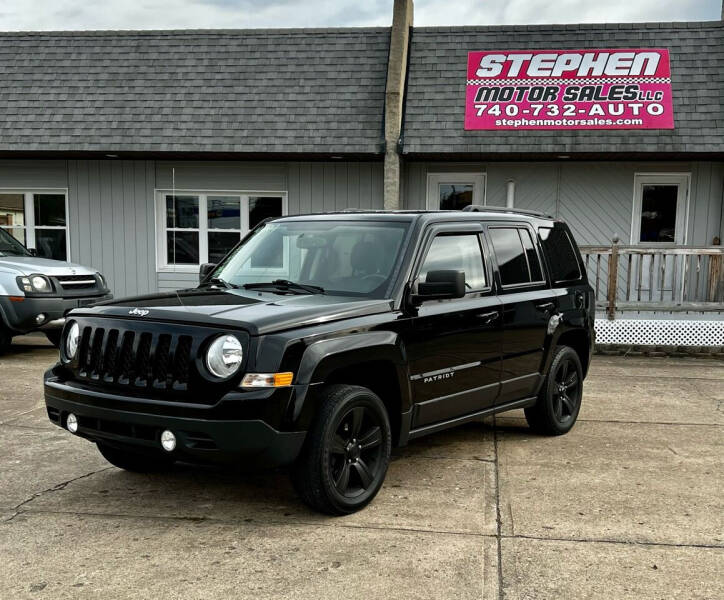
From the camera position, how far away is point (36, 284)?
9.74 metres

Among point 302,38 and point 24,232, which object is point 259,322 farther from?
point 24,232

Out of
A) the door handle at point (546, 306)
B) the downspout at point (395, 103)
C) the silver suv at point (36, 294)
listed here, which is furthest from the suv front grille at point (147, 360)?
the downspout at point (395, 103)

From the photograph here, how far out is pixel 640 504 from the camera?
184 inches

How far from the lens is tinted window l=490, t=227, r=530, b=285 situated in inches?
225

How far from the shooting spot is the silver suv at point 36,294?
9.59 m

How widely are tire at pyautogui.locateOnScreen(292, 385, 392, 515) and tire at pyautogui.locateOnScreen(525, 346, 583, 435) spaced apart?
82.4 inches

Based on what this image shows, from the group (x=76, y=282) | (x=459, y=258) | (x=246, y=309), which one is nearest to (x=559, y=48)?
(x=76, y=282)

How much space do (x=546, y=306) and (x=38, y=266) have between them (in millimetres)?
7049

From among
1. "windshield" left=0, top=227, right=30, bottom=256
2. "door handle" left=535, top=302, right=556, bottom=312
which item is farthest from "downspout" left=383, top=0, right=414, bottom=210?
"door handle" left=535, top=302, right=556, bottom=312

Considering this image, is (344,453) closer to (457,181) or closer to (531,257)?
(531,257)

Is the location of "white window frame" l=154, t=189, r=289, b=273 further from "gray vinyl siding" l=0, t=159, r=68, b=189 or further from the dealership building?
"gray vinyl siding" l=0, t=159, r=68, b=189

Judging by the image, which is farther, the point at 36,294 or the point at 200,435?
the point at 36,294

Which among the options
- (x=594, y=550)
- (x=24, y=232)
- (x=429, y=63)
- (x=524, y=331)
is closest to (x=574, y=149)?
(x=429, y=63)

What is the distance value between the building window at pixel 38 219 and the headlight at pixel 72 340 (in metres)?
10.9
